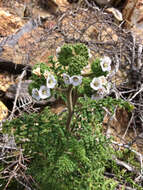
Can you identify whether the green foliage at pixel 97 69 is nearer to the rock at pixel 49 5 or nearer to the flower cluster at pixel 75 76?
the flower cluster at pixel 75 76

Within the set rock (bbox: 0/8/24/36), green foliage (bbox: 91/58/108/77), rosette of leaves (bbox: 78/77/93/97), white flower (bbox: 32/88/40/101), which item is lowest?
white flower (bbox: 32/88/40/101)

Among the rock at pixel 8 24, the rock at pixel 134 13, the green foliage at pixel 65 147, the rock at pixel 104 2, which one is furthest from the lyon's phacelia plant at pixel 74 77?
the rock at pixel 104 2

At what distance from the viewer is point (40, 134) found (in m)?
1.66

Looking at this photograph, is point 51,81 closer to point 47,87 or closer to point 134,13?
point 47,87

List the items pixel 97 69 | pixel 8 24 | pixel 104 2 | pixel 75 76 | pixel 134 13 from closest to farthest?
pixel 75 76 < pixel 97 69 < pixel 8 24 < pixel 134 13 < pixel 104 2

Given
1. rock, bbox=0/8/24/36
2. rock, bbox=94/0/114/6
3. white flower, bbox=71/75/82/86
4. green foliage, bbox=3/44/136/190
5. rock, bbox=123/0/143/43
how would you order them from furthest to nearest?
1. rock, bbox=94/0/114/6
2. rock, bbox=123/0/143/43
3. rock, bbox=0/8/24/36
4. green foliage, bbox=3/44/136/190
5. white flower, bbox=71/75/82/86

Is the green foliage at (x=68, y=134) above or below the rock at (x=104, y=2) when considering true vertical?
below

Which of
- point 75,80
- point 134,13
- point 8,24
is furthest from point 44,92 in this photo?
point 134,13

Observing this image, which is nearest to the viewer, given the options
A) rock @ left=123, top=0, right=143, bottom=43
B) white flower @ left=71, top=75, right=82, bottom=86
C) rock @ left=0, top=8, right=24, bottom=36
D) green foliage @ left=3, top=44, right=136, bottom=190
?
white flower @ left=71, top=75, right=82, bottom=86

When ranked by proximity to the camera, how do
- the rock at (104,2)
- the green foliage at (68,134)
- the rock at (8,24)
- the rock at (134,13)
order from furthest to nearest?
the rock at (104,2) → the rock at (134,13) → the rock at (8,24) → the green foliage at (68,134)

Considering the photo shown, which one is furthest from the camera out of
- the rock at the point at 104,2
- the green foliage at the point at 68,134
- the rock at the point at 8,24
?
the rock at the point at 104,2

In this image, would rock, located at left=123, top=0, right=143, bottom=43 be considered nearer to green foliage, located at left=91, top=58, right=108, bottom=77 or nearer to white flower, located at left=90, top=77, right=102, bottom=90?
green foliage, located at left=91, top=58, right=108, bottom=77

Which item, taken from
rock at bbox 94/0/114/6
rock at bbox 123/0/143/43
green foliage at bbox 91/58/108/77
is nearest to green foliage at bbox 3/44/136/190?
green foliage at bbox 91/58/108/77

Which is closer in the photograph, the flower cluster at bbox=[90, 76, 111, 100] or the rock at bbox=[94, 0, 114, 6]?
the flower cluster at bbox=[90, 76, 111, 100]
